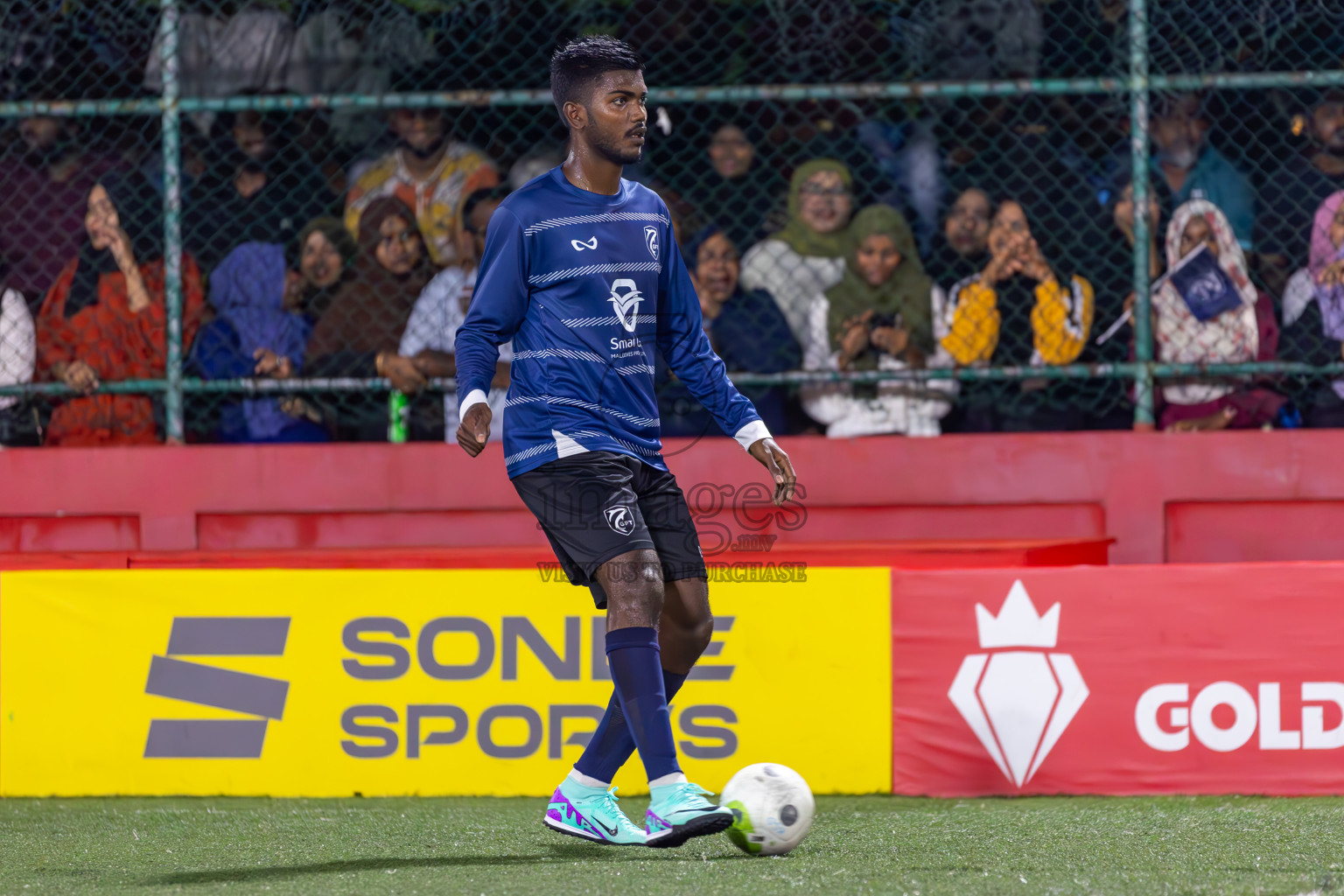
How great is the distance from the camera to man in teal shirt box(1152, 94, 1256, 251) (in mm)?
6062

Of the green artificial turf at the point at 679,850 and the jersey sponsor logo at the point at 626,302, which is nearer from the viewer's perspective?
the green artificial turf at the point at 679,850

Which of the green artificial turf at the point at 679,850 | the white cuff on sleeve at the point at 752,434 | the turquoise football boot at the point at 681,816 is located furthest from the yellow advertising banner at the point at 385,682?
the turquoise football boot at the point at 681,816

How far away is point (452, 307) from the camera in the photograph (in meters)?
6.21

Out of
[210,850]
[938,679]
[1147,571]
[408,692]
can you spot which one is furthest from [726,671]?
[210,850]

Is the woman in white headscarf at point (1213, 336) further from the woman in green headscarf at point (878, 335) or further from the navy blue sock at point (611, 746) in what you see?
the navy blue sock at point (611, 746)

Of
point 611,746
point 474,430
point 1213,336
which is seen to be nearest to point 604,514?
point 474,430

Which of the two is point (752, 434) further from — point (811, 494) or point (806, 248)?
point (806, 248)

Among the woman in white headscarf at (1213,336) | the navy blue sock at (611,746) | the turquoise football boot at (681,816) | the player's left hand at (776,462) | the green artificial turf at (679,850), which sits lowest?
the green artificial turf at (679,850)

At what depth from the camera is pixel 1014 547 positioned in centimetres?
525

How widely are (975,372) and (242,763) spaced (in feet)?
9.63

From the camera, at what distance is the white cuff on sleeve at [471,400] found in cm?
349

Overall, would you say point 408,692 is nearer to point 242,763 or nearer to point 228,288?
point 242,763

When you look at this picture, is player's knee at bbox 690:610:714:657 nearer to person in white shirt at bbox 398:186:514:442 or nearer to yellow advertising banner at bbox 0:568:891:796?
yellow advertising banner at bbox 0:568:891:796

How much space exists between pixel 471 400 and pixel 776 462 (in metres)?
0.74
